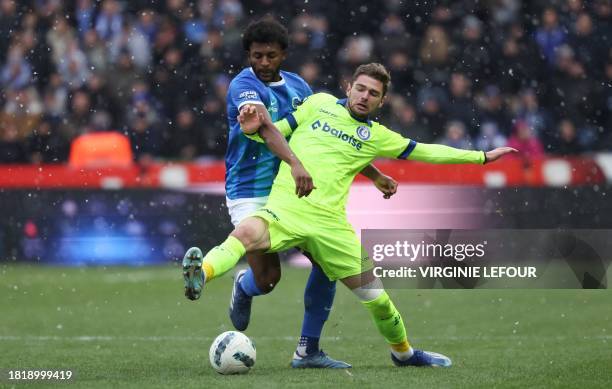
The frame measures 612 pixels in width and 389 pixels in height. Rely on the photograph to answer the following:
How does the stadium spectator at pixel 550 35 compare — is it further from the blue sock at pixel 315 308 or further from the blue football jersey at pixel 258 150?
the blue sock at pixel 315 308

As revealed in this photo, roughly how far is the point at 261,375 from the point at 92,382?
887mm

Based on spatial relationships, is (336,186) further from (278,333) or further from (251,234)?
(278,333)

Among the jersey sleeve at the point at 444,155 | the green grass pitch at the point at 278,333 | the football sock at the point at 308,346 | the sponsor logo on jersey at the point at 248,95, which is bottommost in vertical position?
the green grass pitch at the point at 278,333

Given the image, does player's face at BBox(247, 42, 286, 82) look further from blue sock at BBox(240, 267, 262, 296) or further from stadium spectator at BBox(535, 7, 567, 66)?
stadium spectator at BBox(535, 7, 567, 66)

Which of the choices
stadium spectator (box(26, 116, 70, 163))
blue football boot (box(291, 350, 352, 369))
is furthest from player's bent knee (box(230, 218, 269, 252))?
stadium spectator (box(26, 116, 70, 163))

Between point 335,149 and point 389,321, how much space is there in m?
0.95

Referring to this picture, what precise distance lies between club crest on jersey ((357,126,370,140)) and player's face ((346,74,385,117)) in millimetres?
70

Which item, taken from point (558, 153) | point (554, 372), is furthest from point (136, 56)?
point (554, 372)

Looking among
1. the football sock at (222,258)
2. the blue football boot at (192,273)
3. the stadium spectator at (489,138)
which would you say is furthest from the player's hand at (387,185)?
the stadium spectator at (489,138)

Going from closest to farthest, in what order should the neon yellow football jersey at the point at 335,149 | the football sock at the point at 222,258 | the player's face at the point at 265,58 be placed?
the football sock at the point at 222,258 → the neon yellow football jersey at the point at 335,149 → the player's face at the point at 265,58

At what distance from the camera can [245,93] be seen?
6.39 meters

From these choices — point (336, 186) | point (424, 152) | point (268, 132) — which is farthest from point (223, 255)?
point (424, 152)

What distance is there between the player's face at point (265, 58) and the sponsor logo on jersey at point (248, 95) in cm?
25

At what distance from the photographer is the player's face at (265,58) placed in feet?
21.5
